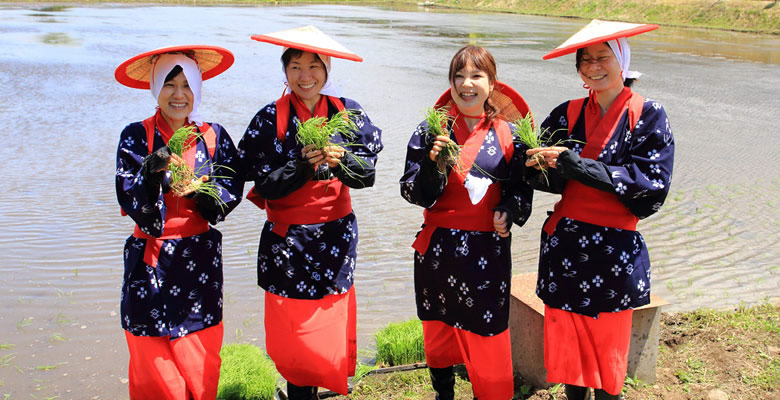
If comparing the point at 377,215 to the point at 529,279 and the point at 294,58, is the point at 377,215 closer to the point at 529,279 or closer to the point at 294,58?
the point at 529,279

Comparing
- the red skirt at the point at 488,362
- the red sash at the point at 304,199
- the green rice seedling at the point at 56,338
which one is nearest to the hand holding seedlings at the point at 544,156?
the red skirt at the point at 488,362

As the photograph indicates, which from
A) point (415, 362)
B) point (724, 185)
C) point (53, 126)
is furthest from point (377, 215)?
point (53, 126)

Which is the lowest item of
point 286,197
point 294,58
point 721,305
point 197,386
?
point 721,305

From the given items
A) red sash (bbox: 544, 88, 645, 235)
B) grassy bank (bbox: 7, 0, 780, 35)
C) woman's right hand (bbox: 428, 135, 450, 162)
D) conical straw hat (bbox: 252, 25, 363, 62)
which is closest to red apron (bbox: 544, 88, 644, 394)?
red sash (bbox: 544, 88, 645, 235)

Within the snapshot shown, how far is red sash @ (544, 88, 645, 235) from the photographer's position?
3441mm

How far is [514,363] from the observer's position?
452cm

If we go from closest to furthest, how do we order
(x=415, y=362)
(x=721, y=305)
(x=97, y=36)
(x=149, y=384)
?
(x=149, y=384) → (x=415, y=362) → (x=721, y=305) → (x=97, y=36)

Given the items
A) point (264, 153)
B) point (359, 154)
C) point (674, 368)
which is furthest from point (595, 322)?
point (264, 153)

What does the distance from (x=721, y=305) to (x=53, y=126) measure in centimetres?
956

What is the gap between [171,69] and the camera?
3488 millimetres

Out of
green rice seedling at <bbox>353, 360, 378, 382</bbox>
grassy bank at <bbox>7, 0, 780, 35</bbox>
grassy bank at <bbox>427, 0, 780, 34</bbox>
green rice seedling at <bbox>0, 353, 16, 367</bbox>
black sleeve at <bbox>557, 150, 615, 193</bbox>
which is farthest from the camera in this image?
grassy bank at <bbox>7, 0, 780, 35</bbox>

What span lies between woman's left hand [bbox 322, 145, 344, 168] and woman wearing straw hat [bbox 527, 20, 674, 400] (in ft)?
3.12

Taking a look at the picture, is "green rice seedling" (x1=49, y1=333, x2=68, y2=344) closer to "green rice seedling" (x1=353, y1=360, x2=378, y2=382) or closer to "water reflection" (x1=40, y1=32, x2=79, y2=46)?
"green rice seedling" (x1=353, y1=360, x2=378, y2=382)

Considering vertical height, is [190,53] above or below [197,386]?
above
